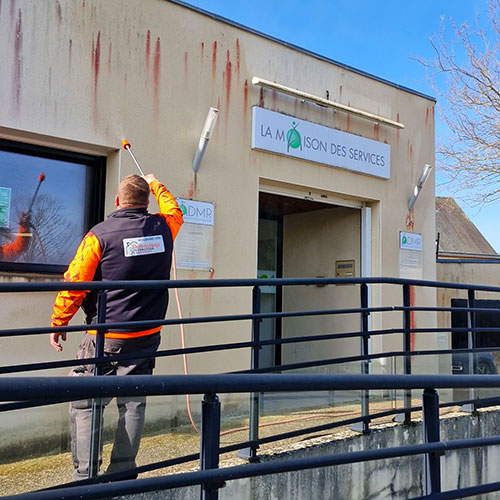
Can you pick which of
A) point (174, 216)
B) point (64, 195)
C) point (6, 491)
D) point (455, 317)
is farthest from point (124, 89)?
point (455, 317)

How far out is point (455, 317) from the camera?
11.2 metres

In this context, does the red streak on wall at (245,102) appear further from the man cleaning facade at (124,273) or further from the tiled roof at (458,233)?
the tiled roof at (458,233)

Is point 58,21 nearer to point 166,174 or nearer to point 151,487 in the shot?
point 166,174

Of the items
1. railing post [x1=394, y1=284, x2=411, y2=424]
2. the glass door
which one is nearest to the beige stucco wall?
railing post [x1=394, y1=284, x2=411, y2=424]

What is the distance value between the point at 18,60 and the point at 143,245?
7.48ft

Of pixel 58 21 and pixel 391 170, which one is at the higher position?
pixel 58 21

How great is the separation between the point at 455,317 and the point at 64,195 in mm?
8190

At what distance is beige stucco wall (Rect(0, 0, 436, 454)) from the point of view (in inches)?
192

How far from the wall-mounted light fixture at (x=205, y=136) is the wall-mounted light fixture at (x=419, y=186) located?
10.2 ft

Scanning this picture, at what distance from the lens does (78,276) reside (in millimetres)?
3428

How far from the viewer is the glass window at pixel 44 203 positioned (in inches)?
193

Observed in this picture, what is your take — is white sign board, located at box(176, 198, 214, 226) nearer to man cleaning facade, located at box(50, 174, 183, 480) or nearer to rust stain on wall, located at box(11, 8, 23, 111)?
rust stain on wall, located at box(11, 8, 23, 111)

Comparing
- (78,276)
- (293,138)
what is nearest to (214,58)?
(293,138)

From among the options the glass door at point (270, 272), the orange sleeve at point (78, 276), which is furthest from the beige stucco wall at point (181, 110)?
the glass door at point (270, 272)
